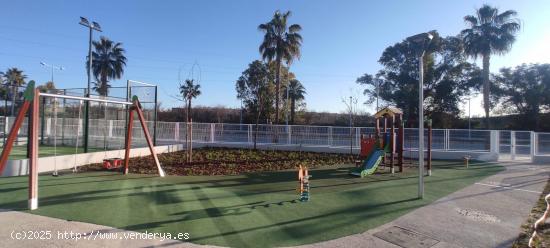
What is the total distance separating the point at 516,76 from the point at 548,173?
95.5ft

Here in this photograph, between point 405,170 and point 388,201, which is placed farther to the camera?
point 405,170

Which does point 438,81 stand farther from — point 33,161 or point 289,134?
point 33,161

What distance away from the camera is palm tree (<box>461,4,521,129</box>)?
29.2 meters

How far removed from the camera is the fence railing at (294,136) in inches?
638

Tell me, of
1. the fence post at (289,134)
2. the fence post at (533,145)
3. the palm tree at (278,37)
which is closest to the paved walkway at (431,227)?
the fence post at (533,145)

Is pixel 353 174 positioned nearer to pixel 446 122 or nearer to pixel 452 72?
pixel 446 122

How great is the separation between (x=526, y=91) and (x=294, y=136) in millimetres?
29341

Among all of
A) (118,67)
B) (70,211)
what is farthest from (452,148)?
(118,67)

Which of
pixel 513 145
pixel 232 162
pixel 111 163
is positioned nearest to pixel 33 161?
pixel 111 163

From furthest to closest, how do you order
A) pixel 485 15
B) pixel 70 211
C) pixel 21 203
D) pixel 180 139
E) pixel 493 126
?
pixel 493 126 < pixel 485 15 < pixel 180 139 < pixel 21 203 < pixel 70 211

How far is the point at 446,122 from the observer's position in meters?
35.7

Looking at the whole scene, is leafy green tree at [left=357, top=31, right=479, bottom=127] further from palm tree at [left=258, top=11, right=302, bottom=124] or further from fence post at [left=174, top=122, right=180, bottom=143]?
fence post at [left=174, top=122, right=180, bottom=143]

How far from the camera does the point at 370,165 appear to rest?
1125cm

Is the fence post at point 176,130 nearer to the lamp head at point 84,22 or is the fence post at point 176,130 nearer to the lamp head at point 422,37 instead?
the lamp head at point 84,22
